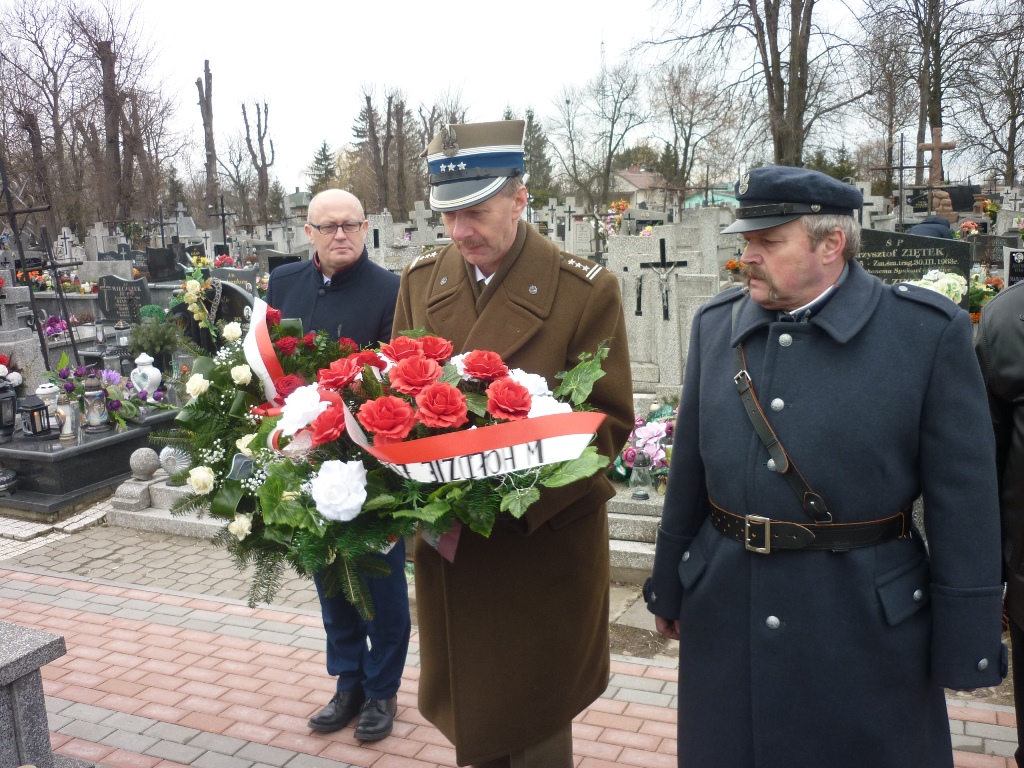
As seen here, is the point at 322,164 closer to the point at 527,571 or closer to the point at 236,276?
the point at 236,276

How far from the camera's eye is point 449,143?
8.48 feet

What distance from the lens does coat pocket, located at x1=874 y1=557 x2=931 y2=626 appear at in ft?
6.55

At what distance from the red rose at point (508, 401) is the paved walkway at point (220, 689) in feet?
6.25

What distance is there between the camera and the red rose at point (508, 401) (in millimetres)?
1932

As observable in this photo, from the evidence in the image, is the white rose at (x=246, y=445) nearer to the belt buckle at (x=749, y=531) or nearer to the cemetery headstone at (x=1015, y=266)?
the belt buckle at (x=749, y=531)

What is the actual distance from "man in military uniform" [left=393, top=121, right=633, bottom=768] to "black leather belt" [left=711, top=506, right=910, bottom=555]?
49 centimetres

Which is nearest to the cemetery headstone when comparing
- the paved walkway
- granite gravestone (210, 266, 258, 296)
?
the paved walkway

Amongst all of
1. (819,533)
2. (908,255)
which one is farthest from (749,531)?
(908,255)

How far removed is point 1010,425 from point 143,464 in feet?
19.2

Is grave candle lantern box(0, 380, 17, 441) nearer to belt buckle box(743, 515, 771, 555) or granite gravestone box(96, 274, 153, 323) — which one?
granite gravestone box(96, 274, 153, 323)

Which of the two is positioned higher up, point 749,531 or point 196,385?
point 196,385

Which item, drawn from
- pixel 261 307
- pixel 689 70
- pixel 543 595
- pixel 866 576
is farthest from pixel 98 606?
pixel 689 70

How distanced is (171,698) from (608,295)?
2.77 meters

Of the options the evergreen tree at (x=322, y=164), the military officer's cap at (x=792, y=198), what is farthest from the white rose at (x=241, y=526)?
the evergreen tree at (x=322, y=164)
